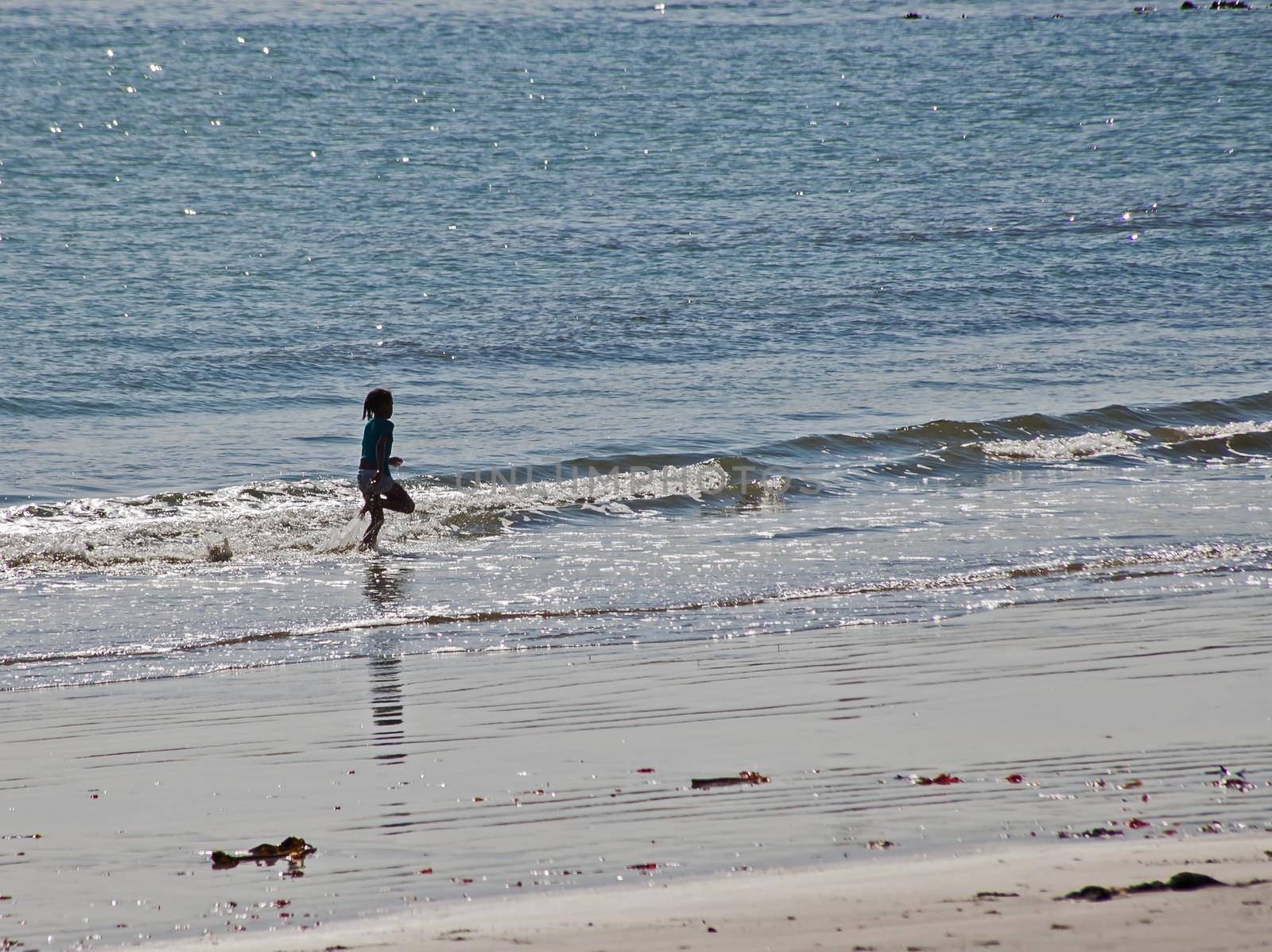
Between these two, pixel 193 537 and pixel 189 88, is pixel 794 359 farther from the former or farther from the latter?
pixel 189 88

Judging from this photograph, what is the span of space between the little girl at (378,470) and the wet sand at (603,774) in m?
4.26

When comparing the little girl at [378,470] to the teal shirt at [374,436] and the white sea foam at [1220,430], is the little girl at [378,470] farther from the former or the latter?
the white sea foam at [1220,430]

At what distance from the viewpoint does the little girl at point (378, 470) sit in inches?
441

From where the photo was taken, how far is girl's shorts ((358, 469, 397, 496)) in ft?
37.4

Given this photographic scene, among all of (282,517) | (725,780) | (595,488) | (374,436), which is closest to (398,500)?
(374,436)

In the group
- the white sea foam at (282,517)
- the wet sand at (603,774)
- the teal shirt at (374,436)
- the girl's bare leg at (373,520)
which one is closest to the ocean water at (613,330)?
the white sea foam at (282,517)

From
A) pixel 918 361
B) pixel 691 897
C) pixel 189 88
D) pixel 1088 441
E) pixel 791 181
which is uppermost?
pixel 189 88

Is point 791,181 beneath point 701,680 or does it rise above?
above

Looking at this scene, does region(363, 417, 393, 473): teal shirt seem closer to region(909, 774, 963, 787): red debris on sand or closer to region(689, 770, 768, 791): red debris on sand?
region(689, 770, 768, 791): red debris on sand

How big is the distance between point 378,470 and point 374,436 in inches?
11.1

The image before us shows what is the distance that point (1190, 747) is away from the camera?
4.95 m

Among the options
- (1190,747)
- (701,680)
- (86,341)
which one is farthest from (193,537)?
(86,341)

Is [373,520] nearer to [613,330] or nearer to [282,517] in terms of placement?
[282,517]

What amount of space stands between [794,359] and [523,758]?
1730cm
